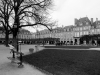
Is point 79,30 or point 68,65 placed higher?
point 79,30

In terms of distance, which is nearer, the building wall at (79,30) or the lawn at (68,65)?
the lawn at (68,65)

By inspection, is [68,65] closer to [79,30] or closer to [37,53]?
[37,53]

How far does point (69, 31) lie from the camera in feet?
226

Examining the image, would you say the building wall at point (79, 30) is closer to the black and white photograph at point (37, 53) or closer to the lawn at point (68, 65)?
the black and white photograph at point (37, 53)

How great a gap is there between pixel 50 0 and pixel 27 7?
3748 mm

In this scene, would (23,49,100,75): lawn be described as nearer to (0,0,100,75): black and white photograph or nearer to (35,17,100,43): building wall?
(0,0,100,75): black and white photograph

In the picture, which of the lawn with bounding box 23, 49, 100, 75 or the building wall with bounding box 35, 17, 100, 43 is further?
the building wall with bounding box 35, 17, 100, 43

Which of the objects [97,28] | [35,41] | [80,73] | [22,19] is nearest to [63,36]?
[35,41]

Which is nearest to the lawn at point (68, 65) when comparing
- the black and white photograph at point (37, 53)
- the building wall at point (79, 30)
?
the black and white photograph at point (37, 53)

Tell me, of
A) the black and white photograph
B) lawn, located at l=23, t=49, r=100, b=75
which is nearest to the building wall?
the black and white photograph

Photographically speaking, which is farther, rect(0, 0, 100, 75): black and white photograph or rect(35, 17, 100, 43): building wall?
rect(35, 17, 100, 43): building wall

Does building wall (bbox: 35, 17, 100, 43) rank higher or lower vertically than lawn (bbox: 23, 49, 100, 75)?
higher

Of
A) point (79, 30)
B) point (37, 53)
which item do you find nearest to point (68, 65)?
point (37, 53)

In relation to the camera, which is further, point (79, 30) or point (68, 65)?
point (79, 30)
